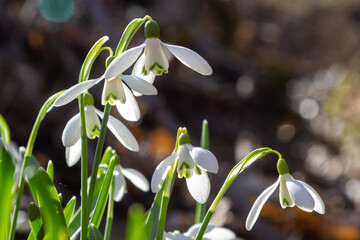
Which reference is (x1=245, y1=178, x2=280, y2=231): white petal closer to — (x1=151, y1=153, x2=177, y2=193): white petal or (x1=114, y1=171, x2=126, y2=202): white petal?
(x1=151, y1=153, x2=177, y2=193): white petal

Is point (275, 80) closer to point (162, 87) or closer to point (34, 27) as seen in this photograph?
point (162, 87)

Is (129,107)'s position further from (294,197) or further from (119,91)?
(294,197)

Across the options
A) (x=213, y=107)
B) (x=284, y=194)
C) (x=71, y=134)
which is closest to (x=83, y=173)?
(x=71, y=134)

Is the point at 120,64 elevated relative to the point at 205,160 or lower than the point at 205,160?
elevated

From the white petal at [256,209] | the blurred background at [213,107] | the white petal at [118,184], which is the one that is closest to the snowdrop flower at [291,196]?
the white petal at [256,209]

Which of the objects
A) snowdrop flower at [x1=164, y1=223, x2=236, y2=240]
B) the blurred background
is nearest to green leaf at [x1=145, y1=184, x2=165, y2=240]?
snowdrop flower at [x1=164, y1=223, x2=236, y2=240]

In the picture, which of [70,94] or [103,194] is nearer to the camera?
[70,94]

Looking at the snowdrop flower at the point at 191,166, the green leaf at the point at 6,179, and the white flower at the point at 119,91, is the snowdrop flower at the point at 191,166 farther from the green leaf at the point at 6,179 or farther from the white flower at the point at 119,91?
the green leaf at the point at 6,179
